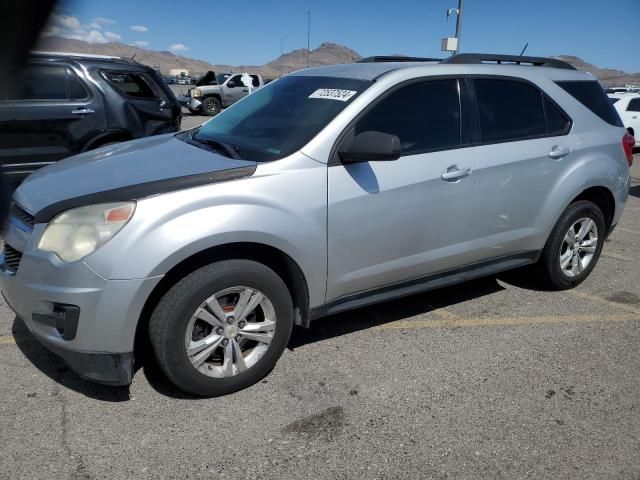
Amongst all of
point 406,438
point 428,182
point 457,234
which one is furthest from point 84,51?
point 457,234

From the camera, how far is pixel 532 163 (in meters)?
3.94

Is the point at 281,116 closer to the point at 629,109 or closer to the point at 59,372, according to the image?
the point at 59,372

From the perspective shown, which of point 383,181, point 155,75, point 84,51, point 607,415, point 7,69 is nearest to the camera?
point 7,69

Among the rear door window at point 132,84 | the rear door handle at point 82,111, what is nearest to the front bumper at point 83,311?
the rear door handle at point 82,111

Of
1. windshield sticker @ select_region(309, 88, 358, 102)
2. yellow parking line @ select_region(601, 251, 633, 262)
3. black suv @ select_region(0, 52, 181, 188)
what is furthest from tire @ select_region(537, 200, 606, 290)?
black suv @ select_region(0, 52, 181, 188)

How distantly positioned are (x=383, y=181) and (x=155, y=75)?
5116 millimetres

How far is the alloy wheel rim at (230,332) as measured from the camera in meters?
2.81

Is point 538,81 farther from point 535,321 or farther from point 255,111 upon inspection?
point 255,111

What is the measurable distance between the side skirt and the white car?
12075 mm

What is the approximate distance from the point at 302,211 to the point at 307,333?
1079 mm

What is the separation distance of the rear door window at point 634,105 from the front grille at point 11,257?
50.6 feet

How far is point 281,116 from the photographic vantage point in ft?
12.0

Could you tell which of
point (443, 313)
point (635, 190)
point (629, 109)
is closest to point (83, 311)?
point (443, 313)

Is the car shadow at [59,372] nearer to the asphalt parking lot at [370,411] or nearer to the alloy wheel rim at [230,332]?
the asphalt parking lot at [370,411]
